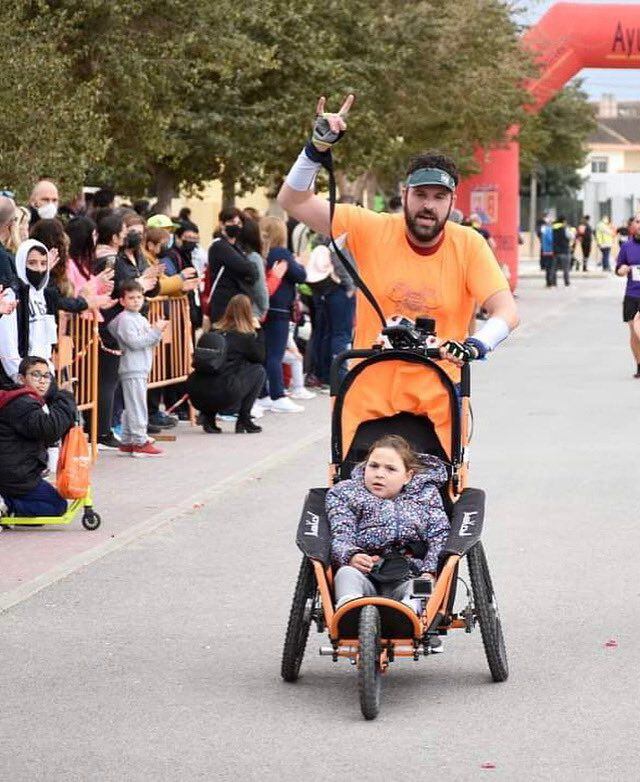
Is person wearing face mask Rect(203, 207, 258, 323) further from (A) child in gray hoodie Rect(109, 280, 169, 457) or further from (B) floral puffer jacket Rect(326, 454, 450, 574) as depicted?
(B) floral puffer jacket Rect(326, 454, 450, 574)

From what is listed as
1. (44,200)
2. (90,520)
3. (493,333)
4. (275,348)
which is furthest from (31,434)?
(275,348)

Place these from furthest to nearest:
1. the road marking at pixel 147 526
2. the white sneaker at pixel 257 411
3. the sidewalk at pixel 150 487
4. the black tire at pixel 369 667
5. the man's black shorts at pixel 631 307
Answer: the man's black shorts at pixel 631 307, the white sneaker at pixel 257 411, the sidewalk at pixel 150 487, the road marking at pixel 147 526, the black tire at pixel 369 667

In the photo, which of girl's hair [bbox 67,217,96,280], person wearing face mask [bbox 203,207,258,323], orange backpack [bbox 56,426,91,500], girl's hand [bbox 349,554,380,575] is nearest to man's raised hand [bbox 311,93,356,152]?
girl's hand [bbox 349,554,380,575]

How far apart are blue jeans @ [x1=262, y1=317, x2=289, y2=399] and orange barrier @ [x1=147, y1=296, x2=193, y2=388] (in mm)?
1374

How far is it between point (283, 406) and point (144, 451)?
3718mm

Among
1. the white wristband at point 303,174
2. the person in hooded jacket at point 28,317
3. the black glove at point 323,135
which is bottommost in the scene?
the person in hooded jacket at point 28,317

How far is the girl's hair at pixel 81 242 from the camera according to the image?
585 inches

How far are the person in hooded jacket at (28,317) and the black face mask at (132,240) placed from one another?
2902 millimetres

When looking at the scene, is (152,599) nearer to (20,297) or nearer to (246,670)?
(246,670)

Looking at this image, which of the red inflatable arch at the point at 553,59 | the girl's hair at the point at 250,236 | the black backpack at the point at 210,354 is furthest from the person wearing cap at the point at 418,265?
the red inflatable arch at the point at 553,59

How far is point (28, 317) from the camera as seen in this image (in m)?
12.4

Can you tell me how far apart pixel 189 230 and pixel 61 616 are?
10610 mm

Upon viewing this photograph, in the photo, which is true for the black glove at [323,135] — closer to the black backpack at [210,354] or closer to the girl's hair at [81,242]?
the girl's hair at [81,242]

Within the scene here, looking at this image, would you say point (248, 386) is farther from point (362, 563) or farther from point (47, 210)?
point (362, 563)
